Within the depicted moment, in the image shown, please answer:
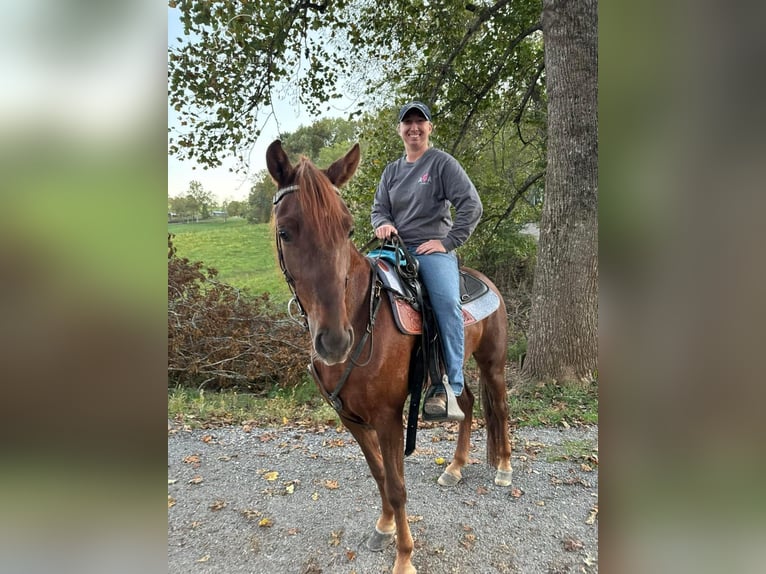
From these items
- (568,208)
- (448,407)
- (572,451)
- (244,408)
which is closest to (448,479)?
(448,407)

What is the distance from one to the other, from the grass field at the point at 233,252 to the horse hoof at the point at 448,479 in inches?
176

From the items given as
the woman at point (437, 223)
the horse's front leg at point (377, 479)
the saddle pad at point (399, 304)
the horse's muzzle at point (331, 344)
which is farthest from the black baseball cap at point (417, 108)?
the horse's front leg at point (377, 479)

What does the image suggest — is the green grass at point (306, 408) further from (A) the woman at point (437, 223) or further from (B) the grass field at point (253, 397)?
(A) the woman at point (437, 223)

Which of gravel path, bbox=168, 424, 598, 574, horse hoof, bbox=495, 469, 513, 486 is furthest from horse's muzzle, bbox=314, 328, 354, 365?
horse hoof, bbox=495, 469, 513, 486

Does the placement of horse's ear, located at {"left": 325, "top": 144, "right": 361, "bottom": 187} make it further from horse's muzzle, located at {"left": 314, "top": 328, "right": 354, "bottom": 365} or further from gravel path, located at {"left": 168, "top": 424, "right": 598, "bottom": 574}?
gravel path, located at {"left": 168, "top": 424, "right": 598, "bottom": 574}

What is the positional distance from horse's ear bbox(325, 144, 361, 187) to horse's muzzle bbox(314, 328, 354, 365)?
0.92 metres

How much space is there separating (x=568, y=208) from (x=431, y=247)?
3.35 m

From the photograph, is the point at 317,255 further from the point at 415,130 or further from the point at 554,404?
the point at 554,404

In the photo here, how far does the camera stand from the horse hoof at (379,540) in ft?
9.34

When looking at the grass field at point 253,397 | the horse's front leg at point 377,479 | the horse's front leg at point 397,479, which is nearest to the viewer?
the horse's front leg at point 397,479

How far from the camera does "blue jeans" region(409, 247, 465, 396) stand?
2656 mm

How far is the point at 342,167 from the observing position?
2.31 m
